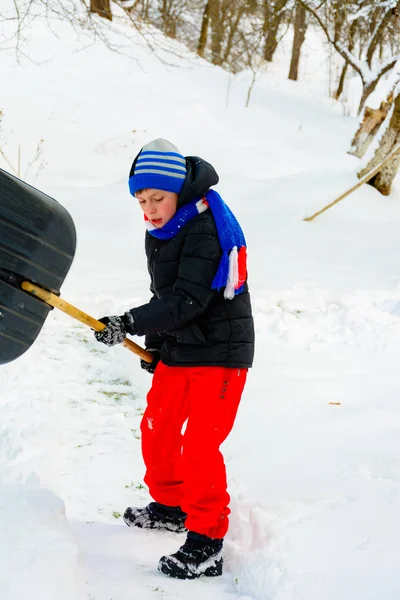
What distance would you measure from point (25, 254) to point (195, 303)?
1.81 feet

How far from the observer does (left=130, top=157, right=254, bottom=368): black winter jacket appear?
6.98 feet

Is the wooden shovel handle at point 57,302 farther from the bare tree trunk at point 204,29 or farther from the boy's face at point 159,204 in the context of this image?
the bare tree trunk at point 204,29

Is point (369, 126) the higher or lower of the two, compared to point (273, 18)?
lower

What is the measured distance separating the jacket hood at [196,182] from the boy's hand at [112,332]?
45 centimetres

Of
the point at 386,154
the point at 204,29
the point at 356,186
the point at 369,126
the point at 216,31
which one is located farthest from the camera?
the point at 216,31

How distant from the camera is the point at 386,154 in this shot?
748cm

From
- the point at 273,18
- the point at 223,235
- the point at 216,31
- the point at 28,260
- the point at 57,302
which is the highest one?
the point at 273,18

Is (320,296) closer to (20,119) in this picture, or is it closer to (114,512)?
(114,512)

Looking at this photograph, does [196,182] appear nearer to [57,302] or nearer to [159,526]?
[57,302]

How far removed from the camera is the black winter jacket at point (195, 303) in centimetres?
213

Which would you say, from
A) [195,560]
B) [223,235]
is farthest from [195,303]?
[195,560]

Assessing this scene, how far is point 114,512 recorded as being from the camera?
2.63 metres

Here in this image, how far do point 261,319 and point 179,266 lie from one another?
8.82 ft

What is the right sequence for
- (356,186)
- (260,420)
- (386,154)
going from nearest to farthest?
(260,420)
(356,186)
(386,154)
